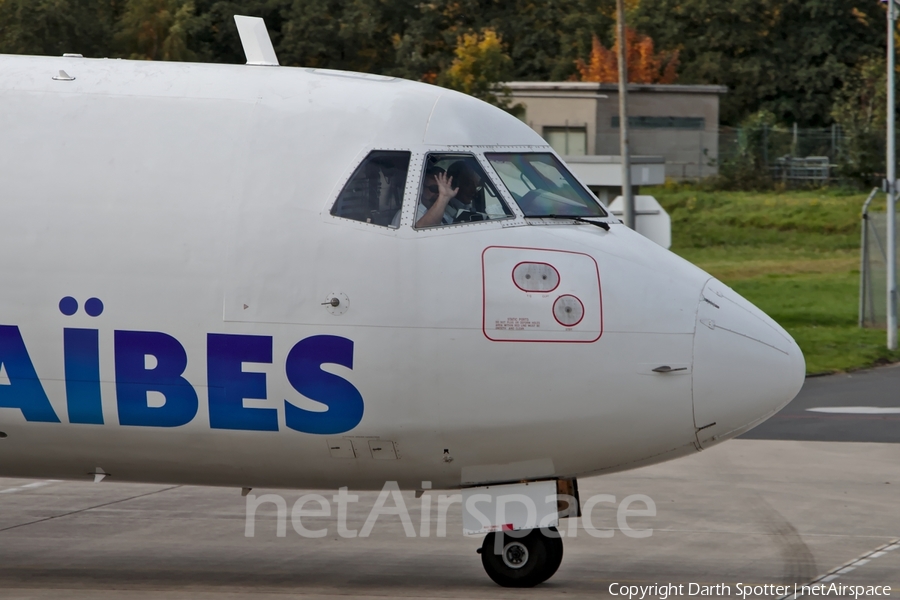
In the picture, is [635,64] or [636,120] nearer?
[636,120]

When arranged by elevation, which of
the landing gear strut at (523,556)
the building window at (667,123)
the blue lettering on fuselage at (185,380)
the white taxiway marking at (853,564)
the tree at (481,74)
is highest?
the tree at (481,74)

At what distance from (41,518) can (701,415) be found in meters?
6.73

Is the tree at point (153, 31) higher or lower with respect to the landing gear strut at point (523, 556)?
higher

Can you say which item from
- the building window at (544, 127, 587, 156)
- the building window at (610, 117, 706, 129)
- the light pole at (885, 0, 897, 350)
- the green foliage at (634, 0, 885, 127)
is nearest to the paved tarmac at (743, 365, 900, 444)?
the light pole at (885, 0, 897, 350)

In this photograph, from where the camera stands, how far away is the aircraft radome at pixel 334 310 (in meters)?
7.96

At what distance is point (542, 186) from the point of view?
8461 millimetres

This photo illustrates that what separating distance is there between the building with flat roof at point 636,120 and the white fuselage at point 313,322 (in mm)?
39795

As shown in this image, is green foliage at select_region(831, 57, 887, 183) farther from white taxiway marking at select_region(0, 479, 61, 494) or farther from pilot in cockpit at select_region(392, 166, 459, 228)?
pilot in cockpit at select_region(392, 166, 459, 228)

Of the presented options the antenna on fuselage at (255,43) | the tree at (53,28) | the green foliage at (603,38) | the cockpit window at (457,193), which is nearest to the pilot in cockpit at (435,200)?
the cockpit window at (457,193)

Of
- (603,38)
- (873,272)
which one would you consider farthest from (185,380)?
(603,38)

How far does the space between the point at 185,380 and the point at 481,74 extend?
4075cm

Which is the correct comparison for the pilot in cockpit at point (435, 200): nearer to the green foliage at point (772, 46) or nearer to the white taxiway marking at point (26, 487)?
the white taxiway marking at point (26, 487)

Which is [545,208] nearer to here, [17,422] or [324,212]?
[324,212]

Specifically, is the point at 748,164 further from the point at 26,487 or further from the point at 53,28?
the point at 26,487
